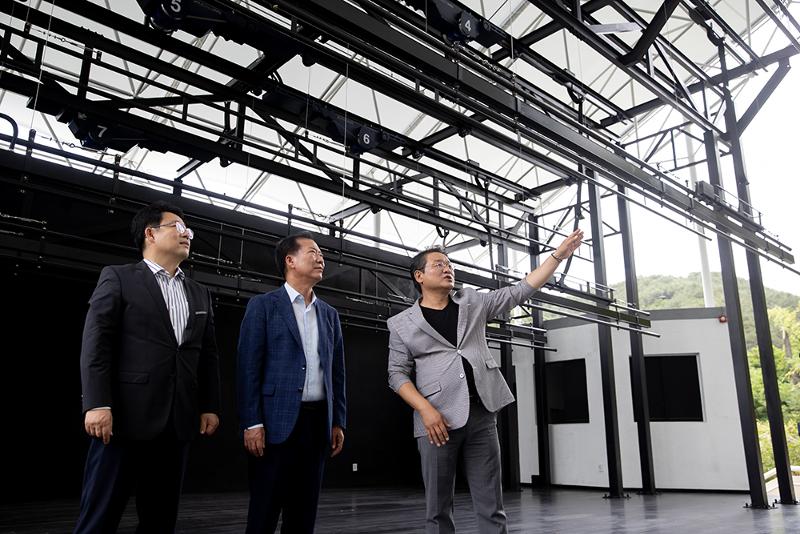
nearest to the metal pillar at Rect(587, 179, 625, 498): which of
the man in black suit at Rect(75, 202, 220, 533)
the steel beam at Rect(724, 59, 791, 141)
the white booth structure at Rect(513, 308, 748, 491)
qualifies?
the white booth structure at Rect(513, 308, 748, 491)

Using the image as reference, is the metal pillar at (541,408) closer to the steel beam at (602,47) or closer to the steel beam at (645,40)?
the steel beam at (602,47)

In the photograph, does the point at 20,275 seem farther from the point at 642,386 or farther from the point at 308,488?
the point at 642,386

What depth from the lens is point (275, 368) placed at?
1974mm

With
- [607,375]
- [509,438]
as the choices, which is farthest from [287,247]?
[509,438]

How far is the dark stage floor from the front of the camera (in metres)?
4.30

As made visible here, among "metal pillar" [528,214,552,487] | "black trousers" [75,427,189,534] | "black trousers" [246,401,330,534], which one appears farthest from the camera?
"metal pillar" [528,214,552,487]

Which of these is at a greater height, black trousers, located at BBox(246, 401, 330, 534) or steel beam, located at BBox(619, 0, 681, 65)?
steel beam, located at BBox(619, 0, 681, 65)

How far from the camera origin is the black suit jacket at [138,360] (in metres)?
1.66

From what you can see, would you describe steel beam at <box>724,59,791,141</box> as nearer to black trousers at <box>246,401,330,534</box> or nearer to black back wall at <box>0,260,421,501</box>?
black back wall at <box>0,260,421,501</box>

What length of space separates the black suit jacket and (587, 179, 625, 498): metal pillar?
20.8 feet

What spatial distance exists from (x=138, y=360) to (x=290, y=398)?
48cm

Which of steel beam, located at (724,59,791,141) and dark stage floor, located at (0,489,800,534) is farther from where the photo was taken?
steel beam, located at (724,59,791,141)

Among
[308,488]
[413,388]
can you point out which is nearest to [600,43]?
[413,388]

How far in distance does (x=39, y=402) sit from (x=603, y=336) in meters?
6.75
